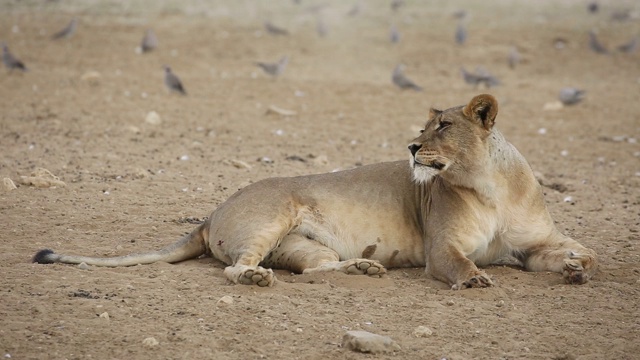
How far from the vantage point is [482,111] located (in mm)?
7523

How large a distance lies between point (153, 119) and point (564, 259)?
7.66 m

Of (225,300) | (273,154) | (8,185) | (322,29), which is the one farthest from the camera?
(322,29)

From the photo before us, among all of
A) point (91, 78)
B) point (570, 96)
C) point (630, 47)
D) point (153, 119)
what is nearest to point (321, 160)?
point (153, 119)

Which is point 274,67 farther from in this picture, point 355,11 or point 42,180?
point 42,180

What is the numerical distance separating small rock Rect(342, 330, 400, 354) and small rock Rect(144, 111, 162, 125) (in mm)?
8349

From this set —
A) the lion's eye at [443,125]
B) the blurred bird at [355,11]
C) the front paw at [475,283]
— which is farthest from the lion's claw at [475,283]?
the blurred bird at [355,11]

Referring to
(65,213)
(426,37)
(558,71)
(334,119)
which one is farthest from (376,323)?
(426,37)

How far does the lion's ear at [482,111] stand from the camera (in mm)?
7445

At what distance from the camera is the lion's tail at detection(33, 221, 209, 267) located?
7262 millimetres

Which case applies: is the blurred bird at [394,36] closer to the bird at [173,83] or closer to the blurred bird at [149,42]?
the blurred bird at [149,42]

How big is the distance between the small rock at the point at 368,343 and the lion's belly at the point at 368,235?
6.47 ft

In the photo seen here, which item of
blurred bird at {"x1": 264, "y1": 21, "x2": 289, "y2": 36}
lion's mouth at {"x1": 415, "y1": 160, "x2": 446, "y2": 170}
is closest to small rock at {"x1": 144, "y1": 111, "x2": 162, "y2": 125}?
lion's mouth at {"x1": 415, "y1": 160, "x2": 446, "y2": 170}

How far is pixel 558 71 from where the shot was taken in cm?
1923

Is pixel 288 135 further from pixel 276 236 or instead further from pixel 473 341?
pixel 473 341
